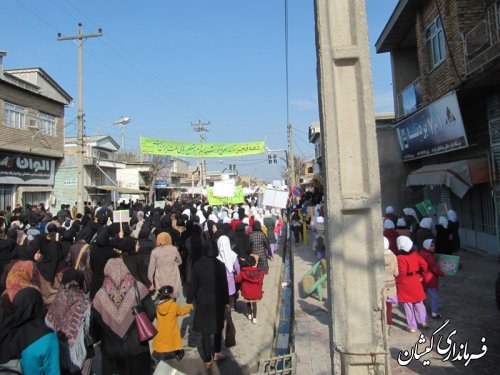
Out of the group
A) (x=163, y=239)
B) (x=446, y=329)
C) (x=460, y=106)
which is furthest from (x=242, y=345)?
(x=460, y=106)

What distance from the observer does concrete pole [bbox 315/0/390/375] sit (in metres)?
2.28

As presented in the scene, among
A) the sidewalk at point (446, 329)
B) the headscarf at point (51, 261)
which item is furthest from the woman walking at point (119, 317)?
the headscarf at point (51, 261)

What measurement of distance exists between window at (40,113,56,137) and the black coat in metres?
19.7

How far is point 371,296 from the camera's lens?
2.27 m

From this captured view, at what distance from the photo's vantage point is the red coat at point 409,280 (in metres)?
5.68

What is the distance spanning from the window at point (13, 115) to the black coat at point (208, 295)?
1741cm

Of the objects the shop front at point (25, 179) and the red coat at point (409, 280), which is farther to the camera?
the shop front at point (25, 179)

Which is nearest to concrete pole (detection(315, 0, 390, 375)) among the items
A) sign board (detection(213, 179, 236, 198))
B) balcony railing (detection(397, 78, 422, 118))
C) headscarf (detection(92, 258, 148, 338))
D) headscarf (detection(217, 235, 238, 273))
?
headscarf (detection(92, 258, 148, 338))

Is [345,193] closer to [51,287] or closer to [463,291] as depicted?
[51,287]

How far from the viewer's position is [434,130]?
11.6 m

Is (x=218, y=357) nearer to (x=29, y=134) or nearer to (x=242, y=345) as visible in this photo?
(x=242, y=345)

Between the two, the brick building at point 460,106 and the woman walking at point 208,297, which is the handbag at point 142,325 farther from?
the brick building at point 460,106

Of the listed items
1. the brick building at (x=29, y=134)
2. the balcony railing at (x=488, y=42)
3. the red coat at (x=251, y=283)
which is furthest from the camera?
the brick building at (x=29, y=134)

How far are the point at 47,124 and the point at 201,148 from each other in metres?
8.73
